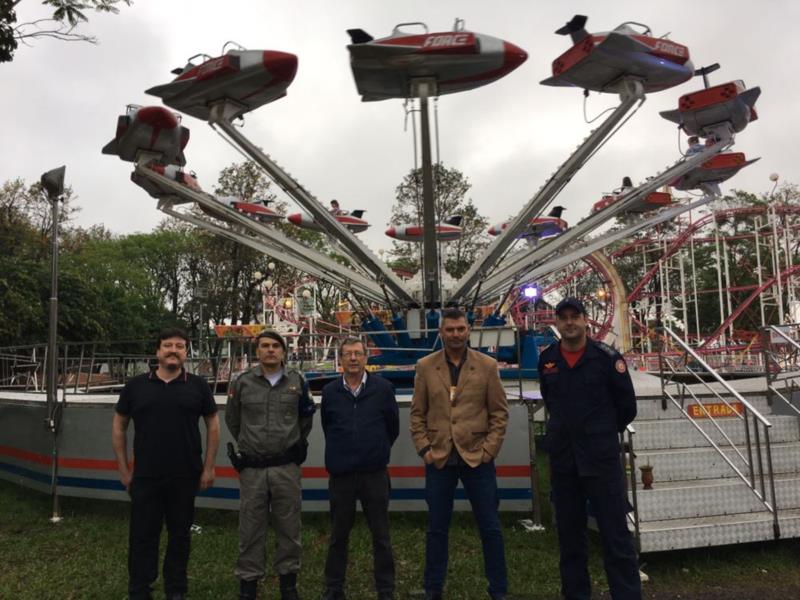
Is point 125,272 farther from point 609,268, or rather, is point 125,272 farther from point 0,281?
point 609,268

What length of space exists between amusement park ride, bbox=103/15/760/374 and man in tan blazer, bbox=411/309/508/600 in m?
3.71

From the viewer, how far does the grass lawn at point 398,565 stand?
4.55m

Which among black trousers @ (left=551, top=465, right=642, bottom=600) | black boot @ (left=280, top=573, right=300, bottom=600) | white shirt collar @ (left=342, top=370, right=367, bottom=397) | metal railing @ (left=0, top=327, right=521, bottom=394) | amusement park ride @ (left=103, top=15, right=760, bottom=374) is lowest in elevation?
black boot @ (left=280, top=573, right=300, bottom=600)

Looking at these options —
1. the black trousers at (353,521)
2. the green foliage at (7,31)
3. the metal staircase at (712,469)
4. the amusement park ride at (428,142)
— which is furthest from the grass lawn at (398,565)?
the green foliage at (7,31)

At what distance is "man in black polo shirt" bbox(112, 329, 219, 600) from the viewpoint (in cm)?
402

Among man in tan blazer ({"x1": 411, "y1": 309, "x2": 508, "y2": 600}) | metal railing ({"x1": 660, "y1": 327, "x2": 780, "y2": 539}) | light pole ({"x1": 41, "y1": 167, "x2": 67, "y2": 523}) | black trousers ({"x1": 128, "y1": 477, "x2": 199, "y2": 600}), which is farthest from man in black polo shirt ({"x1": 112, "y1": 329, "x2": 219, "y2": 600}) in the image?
metal railing ({"x1": 660, "y1": 327, "x2": 780, "y2": 539})

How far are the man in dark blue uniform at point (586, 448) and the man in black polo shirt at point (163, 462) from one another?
2.49 meters

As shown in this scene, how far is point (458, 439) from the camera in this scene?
13.3 feet

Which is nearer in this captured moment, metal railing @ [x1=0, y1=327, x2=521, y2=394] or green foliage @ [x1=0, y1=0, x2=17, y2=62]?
metal railing @ [x1=0, y1=327, x2=521, y2=394]

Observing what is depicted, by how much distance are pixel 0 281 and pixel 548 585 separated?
2466 cm

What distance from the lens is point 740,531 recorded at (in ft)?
16.2

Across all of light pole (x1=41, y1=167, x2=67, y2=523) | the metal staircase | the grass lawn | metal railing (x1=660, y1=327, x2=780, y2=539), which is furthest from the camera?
light pole (x1=41, y1=167, x2=67, y2=523)

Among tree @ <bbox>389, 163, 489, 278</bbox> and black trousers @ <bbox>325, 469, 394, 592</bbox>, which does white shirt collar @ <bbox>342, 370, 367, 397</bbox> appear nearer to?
black trousers @ <bbox>325, 469, 394, 592</bbox>

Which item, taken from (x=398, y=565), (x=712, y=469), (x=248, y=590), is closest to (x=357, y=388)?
(x=248, y=590)
